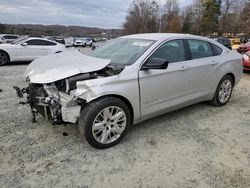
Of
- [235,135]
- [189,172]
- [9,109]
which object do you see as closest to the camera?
[189,172]

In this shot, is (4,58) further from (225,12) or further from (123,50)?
(225,12)

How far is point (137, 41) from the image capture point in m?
3.98

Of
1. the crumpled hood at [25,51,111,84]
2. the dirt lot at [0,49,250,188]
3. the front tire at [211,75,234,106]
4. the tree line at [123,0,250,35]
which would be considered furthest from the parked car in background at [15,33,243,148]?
the tree line at [123,0,250,35]

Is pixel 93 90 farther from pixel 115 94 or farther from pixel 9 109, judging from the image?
pixel 9 109

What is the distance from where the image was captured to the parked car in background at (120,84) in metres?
3.07

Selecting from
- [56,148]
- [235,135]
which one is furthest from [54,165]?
[235,135]

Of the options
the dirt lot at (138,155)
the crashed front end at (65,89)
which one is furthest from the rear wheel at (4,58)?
the crashed front end at (65,89)

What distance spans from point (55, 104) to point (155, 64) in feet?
4.88

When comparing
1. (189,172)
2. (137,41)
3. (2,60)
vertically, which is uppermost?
(137,41)

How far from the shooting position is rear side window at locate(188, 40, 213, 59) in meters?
4.24

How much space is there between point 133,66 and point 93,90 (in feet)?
2.39

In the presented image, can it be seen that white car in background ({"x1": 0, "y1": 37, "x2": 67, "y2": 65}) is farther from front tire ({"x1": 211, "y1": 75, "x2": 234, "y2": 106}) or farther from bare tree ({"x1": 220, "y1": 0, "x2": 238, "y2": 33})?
bare tree ({"x1": 220, "y1": 0, "x2": 238, "y2": 33})

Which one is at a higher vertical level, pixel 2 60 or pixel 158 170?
pixel 2 60

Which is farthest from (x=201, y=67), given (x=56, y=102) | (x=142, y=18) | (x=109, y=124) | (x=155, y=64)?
(x=142, y=18)
